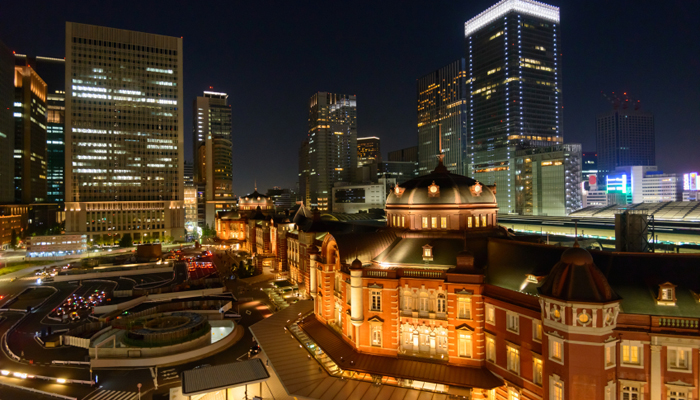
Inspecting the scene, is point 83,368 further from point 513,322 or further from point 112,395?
point 513,322

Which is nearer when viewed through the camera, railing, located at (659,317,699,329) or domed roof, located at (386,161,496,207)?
railing, located at (659,317,699,329)

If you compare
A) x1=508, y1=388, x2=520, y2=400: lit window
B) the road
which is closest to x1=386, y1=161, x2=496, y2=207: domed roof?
x1=508, y1=388, x2=520, y2=400: lit window

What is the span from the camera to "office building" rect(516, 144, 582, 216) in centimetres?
14238

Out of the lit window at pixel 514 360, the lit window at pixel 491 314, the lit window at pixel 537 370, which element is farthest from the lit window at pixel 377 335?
the lit window at pixel 537 370

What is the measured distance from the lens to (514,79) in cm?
16188

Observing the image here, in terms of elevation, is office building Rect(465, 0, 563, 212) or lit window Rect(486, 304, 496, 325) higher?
office building Rect(465, 0, 563, 212)

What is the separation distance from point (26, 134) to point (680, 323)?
22099 cm

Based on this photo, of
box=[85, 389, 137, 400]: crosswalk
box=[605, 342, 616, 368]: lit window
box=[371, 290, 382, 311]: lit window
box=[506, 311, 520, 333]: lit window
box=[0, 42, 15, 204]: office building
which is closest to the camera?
box=[605, 342, 616, 368]: lit window

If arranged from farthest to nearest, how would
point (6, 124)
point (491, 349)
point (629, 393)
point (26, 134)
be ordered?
point (26, 134)
point (6, 124)
point (491, 349)
point (629, 393)

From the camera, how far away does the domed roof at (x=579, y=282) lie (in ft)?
80.5

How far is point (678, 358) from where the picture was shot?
81.2ft

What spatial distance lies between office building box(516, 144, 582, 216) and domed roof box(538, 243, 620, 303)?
5136 inches

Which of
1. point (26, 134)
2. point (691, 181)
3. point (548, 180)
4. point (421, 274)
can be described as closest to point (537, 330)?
point (421, 274)

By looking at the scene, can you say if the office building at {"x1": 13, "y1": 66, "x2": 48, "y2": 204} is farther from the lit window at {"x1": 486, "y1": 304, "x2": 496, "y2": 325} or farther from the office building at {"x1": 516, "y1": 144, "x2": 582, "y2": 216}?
the office building at {"x1": 516, "y1": 144, "x2": 582, "y2": 216}
